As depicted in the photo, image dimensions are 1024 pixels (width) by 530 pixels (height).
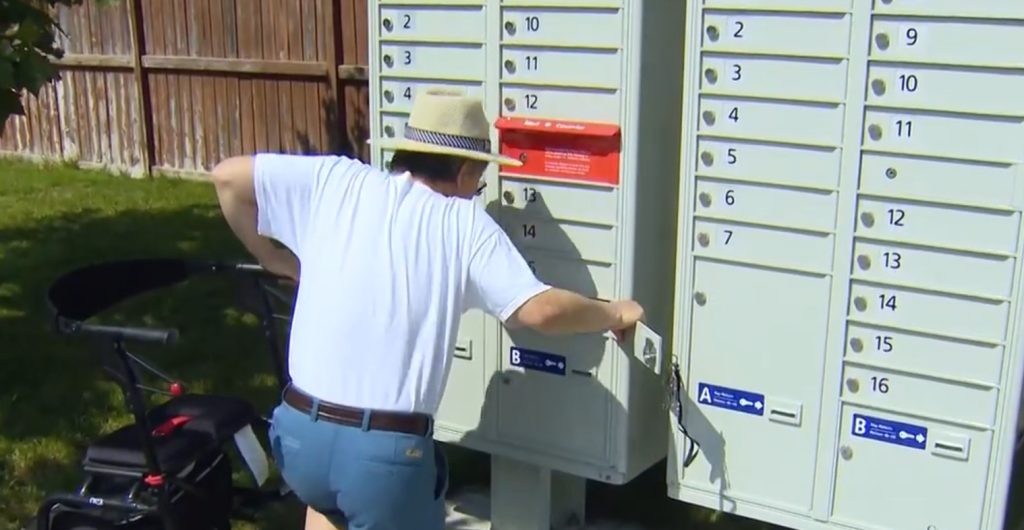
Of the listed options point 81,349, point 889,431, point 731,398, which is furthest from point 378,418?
point 81,349

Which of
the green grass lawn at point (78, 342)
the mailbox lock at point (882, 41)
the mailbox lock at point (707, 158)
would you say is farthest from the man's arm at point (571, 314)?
the green grass lawn at point (78, 342)

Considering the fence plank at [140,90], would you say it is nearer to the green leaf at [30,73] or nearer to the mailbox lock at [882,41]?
the green leaf at [30,73]

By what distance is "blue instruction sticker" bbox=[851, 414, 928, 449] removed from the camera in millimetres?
2822

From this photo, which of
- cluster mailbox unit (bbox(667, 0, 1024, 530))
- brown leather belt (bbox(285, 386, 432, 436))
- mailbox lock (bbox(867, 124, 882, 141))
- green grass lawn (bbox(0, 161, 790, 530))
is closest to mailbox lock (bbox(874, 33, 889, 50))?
cluster mailbox unit (bbox(667, 0, 1024, 530))

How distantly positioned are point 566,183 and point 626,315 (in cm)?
45

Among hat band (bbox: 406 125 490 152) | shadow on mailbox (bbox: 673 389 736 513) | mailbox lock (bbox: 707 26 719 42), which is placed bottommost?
shadow on mailbox (bbox: 673 389 736 513)

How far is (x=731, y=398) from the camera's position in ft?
10.1

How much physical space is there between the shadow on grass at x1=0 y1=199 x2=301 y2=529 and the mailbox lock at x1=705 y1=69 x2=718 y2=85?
1.76 meters

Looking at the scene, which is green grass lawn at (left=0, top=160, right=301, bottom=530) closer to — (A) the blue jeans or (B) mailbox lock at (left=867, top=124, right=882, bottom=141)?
(A) the blue jeans

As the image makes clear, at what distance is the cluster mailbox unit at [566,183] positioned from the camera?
3053 millimetres

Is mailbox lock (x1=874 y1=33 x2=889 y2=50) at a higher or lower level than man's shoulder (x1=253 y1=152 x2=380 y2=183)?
higher

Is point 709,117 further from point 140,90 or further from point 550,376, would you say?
point 140,90

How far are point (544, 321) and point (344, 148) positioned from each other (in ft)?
18.4

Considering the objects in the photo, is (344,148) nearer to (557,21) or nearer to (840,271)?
(557,21)
